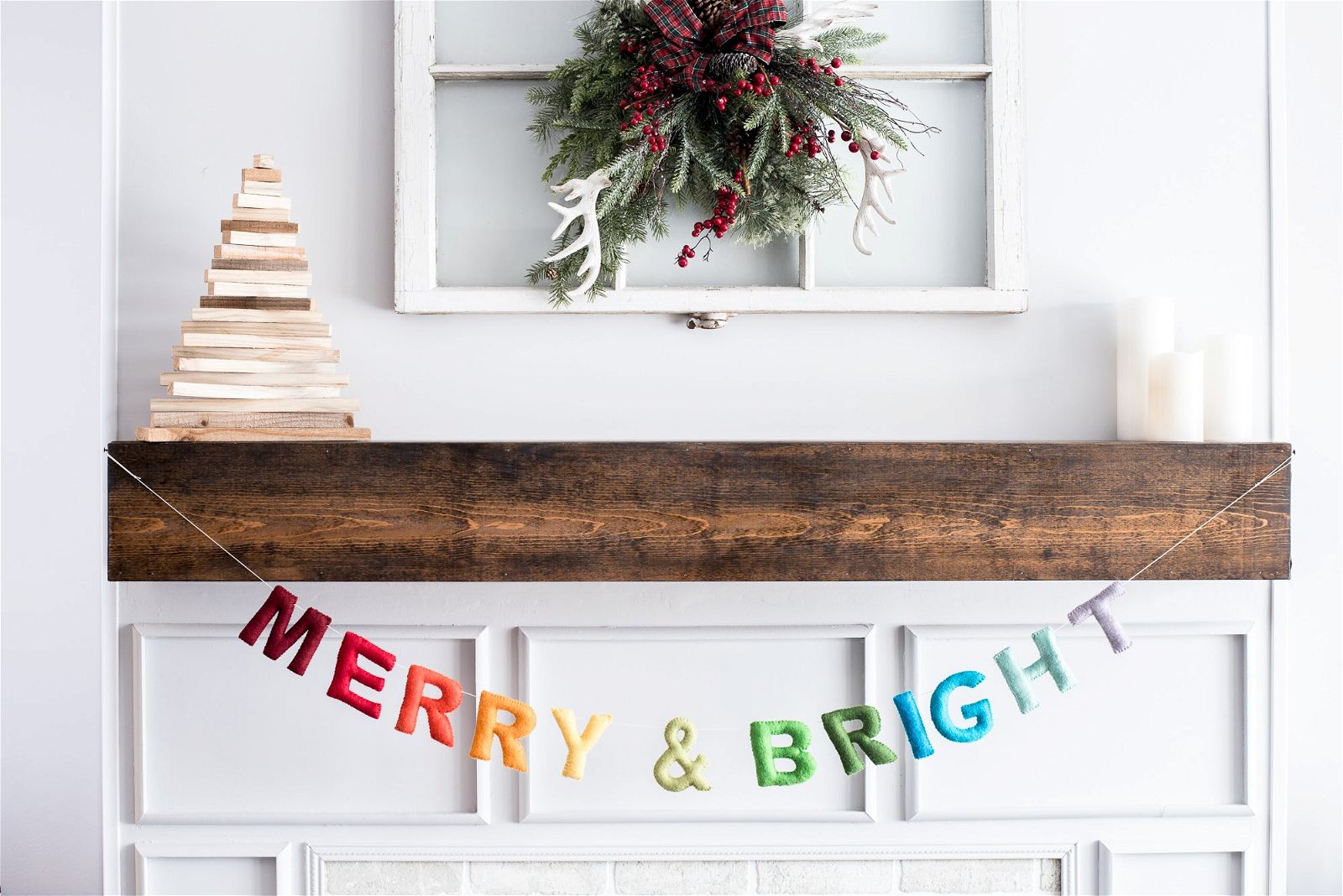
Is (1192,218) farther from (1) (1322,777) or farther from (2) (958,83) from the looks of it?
(1) (1322,777)

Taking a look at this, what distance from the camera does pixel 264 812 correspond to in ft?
4.53

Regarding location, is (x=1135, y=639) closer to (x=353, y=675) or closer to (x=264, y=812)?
(x=353, y=675)

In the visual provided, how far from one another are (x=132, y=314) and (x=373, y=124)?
487 mm

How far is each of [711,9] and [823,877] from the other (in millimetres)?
1355

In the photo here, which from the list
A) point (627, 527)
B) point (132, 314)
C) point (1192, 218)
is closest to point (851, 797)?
point (627, 527)

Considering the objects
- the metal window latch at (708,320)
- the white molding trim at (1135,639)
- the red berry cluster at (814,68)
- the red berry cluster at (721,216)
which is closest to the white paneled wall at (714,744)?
the white molding trim at (1135,639)

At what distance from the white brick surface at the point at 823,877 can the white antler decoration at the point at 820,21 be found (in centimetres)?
128

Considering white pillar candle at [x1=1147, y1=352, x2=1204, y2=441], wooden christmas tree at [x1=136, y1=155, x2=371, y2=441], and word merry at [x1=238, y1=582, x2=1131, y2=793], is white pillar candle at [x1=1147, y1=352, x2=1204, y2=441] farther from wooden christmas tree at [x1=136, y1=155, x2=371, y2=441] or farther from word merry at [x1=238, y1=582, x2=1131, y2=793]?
wooden christmas tree at [x1=136, y1=155, x2=371, y2=441]

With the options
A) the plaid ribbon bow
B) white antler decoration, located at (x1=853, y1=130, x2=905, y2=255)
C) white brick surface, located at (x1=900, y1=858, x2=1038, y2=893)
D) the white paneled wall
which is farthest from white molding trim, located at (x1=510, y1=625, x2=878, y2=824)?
the plaid ribbon bow

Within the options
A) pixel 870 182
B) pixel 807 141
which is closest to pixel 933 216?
pixel 870 182

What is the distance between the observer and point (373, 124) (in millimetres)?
1373

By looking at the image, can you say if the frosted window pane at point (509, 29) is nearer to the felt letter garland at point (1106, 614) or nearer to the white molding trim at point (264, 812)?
the white molding trim at point (264, 812)

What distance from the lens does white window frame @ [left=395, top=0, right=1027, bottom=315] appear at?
Answer: 1.34 metres

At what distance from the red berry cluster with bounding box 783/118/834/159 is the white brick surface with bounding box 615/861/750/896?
112 centimetres
